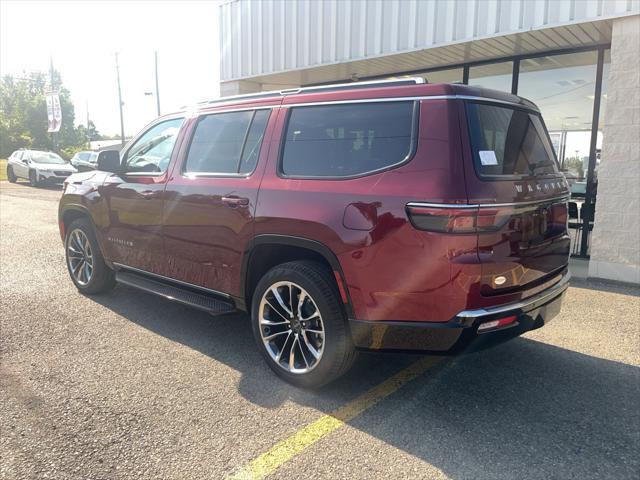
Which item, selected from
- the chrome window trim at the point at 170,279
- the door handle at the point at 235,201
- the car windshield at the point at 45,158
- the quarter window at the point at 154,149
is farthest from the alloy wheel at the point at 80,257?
the car windshield at the point at 45,158

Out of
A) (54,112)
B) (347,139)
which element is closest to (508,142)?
(347,139)

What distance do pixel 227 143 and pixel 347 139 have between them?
3.90 feet

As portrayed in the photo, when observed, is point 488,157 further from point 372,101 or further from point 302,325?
point 302,325

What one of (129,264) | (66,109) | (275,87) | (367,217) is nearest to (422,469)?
(367,217)

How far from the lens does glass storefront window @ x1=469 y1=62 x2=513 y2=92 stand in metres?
8.52

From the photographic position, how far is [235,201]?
3.71 metres

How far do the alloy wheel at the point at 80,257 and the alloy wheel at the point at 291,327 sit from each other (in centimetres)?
274

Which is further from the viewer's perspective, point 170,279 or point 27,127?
point 27,127

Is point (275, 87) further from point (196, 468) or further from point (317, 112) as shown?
point (196, 468)

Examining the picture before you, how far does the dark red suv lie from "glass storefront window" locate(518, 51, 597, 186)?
15.6 feet

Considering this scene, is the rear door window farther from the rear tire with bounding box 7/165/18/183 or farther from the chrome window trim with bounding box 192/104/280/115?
the rear tire with bounding box 7/165/18/183

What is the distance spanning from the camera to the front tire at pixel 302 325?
3.18 metres

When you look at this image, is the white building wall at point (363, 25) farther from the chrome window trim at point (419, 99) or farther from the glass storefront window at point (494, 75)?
the chrome window trim at point (419, 99)

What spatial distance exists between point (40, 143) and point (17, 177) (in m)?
37.4
